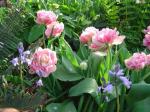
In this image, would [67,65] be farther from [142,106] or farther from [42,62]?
[142,106]

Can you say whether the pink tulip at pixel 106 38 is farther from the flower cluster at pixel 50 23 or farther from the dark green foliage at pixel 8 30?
the dark green foliage at pixel 8 30

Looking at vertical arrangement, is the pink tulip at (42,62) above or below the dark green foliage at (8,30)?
below

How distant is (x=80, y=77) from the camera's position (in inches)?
112

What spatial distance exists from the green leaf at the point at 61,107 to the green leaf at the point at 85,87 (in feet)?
0.24

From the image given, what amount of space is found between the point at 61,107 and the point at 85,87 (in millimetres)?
210

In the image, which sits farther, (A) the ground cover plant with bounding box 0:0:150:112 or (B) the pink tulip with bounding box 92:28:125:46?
(B) the pink tulip with bounding box 92:28:125:46

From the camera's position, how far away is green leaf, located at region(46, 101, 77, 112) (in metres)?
2.65

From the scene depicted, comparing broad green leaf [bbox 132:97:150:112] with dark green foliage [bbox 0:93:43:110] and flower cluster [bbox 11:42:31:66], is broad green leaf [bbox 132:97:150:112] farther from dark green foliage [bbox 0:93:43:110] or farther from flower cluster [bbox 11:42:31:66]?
dark green foliage [bbox 0:93:43:110]

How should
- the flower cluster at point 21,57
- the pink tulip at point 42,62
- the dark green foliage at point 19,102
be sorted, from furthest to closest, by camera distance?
1. the pink tulip at point 42,62
2. the flower cluster at point 21,57
3. the dark green foliage at point 19,102

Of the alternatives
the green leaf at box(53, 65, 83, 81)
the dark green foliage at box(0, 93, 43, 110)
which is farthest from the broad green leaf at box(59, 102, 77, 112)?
the dark green foliage at box(0, 93, 43, 110)

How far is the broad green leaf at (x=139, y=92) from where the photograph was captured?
2637 millimetres

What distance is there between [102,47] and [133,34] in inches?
57.9

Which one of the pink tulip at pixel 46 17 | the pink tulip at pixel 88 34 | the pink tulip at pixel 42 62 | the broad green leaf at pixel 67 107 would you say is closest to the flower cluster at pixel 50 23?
the pink tulip at pixel 46 17

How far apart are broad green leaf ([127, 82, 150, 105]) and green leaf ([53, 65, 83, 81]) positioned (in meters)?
0.37
